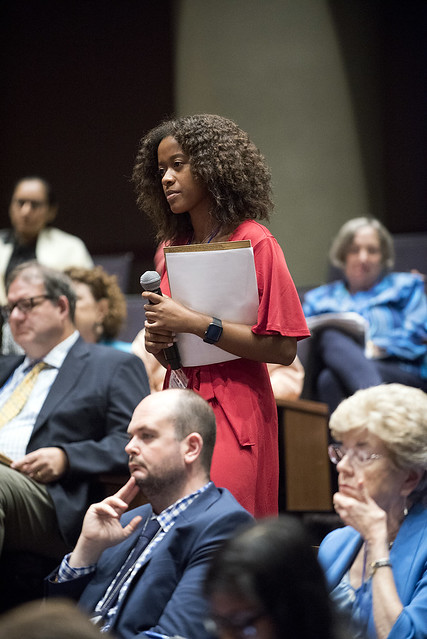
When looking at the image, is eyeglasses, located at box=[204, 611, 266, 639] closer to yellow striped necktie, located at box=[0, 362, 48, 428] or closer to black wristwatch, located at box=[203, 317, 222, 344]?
black wristwatch, located at box=[203, 317, 222, 344]

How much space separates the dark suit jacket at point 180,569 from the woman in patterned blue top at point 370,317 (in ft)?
6.41

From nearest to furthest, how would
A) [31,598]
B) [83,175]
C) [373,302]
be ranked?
[31,598], [373,302], [83,175]

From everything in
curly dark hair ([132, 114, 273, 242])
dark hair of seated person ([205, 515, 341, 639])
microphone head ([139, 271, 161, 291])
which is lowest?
dark hair of seated person ([205, 515, 341, 639])

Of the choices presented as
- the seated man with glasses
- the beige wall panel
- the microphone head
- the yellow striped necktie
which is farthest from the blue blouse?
the microphone head

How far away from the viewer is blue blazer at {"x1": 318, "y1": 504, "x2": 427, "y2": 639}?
5.19 ft

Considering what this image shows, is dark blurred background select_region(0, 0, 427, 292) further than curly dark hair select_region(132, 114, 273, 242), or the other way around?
dark blurred background select_region(0, 0, 427, 292)

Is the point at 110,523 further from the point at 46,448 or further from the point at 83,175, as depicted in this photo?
the point at 83,175

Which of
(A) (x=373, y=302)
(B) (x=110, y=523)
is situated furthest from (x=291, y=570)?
(A) (x=373, y=302)

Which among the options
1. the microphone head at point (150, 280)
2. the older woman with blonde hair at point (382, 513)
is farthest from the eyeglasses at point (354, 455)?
the microphone head at point (150, 280)

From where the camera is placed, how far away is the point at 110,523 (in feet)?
6.26

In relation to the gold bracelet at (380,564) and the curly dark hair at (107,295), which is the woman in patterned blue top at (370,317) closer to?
the curly dark hair at (107,295)

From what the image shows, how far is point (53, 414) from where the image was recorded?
2725 millimetres

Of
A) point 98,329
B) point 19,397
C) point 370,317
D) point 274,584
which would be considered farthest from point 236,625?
point 370,317

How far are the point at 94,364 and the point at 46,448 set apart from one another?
343 mm
